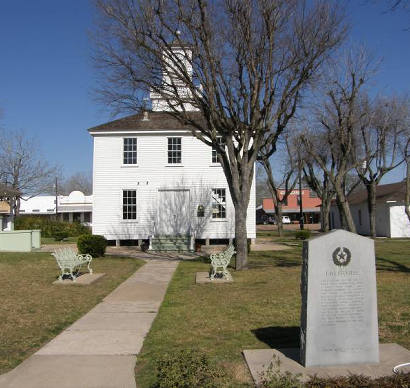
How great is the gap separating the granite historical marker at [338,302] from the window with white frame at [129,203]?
2182cm

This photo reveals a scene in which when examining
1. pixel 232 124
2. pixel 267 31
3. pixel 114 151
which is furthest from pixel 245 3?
pixel 114 151

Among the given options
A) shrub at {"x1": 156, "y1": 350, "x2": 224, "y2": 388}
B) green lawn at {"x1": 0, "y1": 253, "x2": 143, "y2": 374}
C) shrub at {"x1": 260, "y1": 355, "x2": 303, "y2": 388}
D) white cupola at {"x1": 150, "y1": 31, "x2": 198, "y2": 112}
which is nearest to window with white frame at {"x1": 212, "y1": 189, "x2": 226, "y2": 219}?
green lawn at {"x1": 0, "y1": 253, "x2": 143, "y2": 374}

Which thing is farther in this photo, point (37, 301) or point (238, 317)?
point (37, 301)

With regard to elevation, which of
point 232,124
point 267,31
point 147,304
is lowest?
point 147,304

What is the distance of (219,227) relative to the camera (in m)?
26.6

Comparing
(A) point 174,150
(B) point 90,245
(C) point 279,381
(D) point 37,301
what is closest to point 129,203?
(A) point 174,150

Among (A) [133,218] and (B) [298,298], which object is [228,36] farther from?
(A) [133,218]

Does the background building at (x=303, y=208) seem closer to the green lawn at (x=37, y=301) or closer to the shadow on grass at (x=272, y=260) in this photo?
the shadow on grass at (x=272, y=260)

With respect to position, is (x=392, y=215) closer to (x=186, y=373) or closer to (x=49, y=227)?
(x=49, y=227)

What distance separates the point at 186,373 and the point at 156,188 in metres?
22.3

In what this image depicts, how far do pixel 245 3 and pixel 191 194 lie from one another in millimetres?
13222

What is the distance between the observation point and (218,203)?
26578mm

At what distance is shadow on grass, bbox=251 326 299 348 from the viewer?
660 cm

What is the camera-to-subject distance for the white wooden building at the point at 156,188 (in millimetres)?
26438
